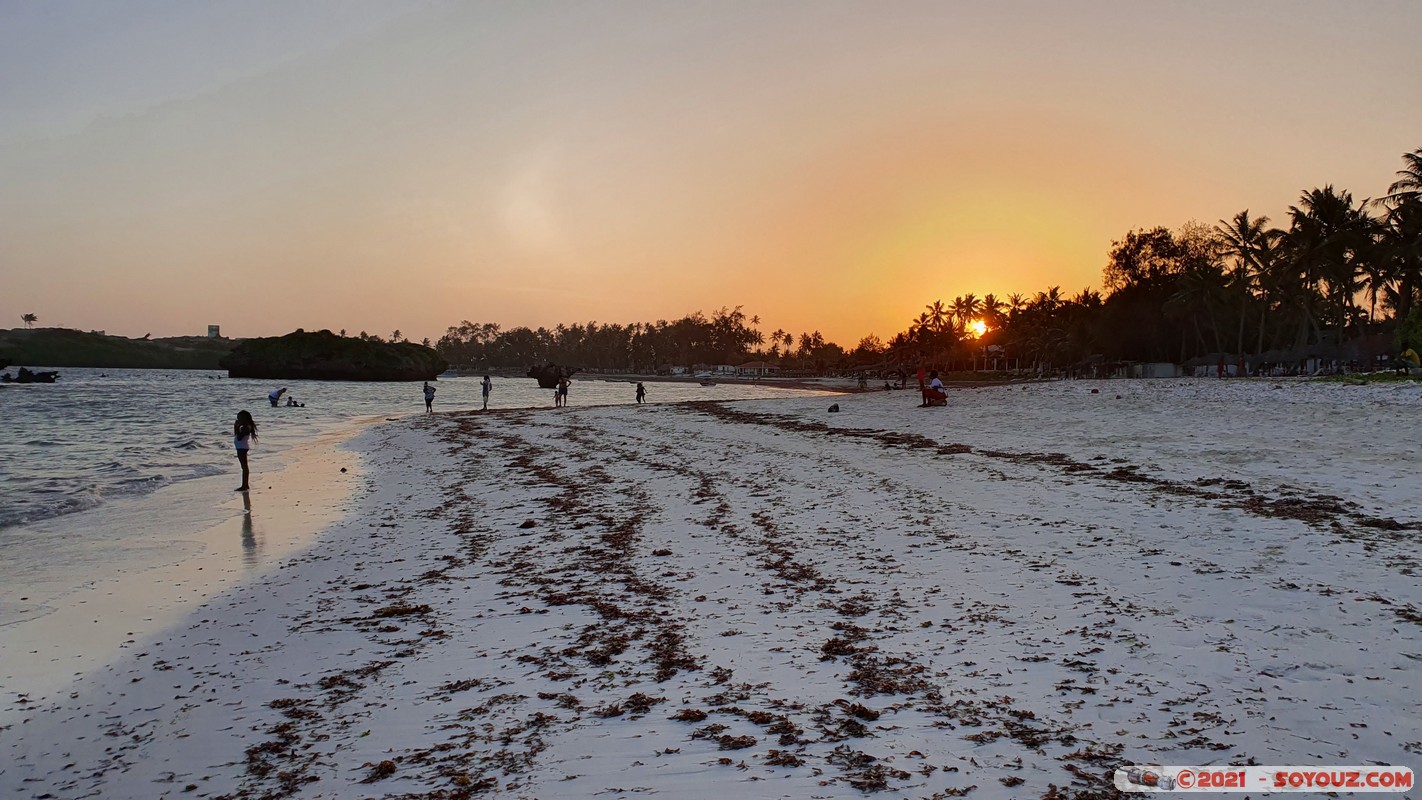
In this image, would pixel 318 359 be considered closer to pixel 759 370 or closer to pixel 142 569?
pixel 759 370

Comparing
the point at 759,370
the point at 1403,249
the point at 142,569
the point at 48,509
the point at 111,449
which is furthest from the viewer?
the point at 759,370

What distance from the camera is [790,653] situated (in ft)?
17.5

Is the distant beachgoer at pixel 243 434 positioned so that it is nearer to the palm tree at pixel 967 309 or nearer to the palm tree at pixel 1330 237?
the palm tree at pixel 1330 237

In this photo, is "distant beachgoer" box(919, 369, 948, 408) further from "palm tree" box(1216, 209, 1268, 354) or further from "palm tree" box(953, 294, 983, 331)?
"palm tree" box(953, 294, 983, 331)

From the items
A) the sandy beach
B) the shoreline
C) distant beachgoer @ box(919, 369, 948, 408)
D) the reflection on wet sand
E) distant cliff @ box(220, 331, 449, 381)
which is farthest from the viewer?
distant cliff @ box(220, 331, 449, 381)

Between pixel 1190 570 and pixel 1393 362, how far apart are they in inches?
2066

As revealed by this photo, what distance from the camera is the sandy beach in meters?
3.88

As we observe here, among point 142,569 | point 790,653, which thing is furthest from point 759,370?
point 790,653

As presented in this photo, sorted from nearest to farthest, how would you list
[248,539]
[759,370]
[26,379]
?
[248,539]
[26,379]
[759,370]

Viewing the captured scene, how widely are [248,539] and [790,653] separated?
9.38 metres

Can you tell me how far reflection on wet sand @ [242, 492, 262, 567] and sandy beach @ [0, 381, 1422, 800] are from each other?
763mm

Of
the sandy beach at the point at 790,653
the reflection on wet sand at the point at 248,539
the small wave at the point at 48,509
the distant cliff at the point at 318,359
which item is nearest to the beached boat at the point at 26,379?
the distant cliff at the point at 318,359

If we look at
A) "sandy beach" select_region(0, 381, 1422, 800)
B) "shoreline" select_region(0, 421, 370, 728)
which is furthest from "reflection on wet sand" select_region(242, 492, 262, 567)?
"sandy beach" select_region(0, 381, 1422, 800)

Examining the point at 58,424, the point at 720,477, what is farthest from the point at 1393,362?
the point at 58,424
